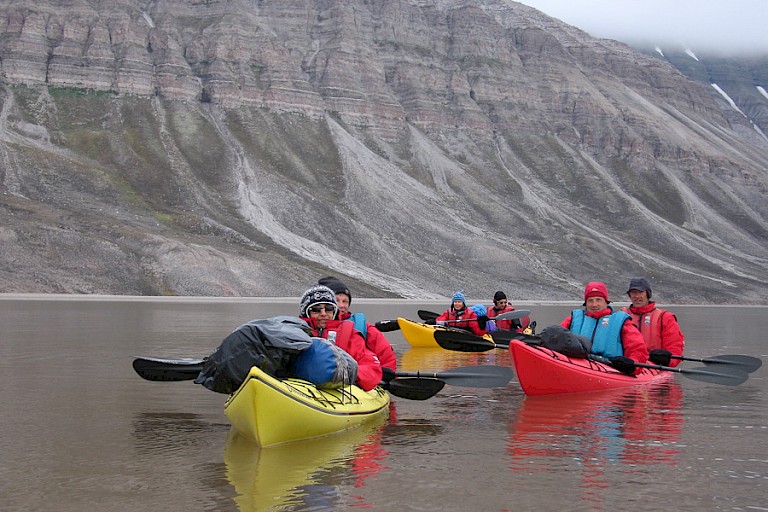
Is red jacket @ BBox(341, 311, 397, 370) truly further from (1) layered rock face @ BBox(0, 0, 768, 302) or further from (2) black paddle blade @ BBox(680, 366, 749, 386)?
(1) layered rock face @ BBox(0, 0, 768, 302)

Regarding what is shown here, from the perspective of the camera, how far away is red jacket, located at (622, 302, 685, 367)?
21203mm

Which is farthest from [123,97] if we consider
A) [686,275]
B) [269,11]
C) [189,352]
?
[189,352]

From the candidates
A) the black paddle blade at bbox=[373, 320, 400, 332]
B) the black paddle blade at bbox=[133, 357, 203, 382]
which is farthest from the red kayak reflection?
the black paddle blade at bbox=[373, 320, 400, 332]

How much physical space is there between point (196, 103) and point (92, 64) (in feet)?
48.8

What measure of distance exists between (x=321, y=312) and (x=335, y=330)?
60 centimetres

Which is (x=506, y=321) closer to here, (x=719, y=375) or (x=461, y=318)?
(x=461, y=318)

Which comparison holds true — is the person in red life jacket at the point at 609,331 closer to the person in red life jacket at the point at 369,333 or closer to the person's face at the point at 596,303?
the person's face at the point at 596,303

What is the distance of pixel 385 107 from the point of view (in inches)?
5418

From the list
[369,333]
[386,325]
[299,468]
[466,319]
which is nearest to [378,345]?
[369,333]

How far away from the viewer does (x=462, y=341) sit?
24047 millimetres

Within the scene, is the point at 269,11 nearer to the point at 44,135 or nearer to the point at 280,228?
the point at 44,135

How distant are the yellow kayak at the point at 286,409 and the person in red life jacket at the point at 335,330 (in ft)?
2.53

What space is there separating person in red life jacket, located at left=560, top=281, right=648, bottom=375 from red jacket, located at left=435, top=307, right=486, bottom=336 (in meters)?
9.94

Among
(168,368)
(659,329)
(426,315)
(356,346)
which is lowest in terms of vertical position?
(426,315)
